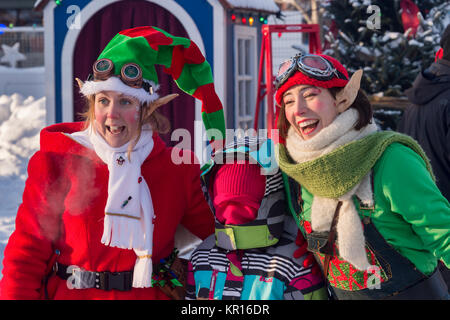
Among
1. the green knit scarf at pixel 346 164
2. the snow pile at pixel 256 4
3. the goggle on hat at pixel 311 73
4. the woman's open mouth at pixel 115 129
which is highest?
the snow pile at pixel 256 4

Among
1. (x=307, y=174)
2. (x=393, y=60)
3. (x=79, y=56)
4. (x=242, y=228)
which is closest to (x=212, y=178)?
(x=242, y=228)

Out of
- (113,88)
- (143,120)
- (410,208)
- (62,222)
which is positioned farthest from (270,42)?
(410,208)

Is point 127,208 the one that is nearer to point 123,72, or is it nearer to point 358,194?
point 123,72

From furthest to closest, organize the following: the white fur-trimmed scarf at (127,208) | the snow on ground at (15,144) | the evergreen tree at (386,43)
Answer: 1. the snow on ground at (15,144)
2. the evergreen tree at (386,43)
3. the white fur-trimmed scarf at (127,208)

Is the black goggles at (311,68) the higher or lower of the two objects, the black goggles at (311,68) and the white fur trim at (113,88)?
the higher

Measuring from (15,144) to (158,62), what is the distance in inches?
372

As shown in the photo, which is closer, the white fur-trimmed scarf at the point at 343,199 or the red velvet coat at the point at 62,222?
the white fur-trimmed scarf at the point at 343,199

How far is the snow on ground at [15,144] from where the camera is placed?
837cm

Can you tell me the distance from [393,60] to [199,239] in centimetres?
594

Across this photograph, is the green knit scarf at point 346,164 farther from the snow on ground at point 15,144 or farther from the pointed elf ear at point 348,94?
the snow on ground at point 15,144

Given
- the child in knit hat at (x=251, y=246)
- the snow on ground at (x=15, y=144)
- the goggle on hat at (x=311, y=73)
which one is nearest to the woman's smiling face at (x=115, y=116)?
the child in knit hat at (x=251, y=246)

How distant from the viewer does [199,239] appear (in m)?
2.87

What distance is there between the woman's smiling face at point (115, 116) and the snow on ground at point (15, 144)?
4418 millimetres
